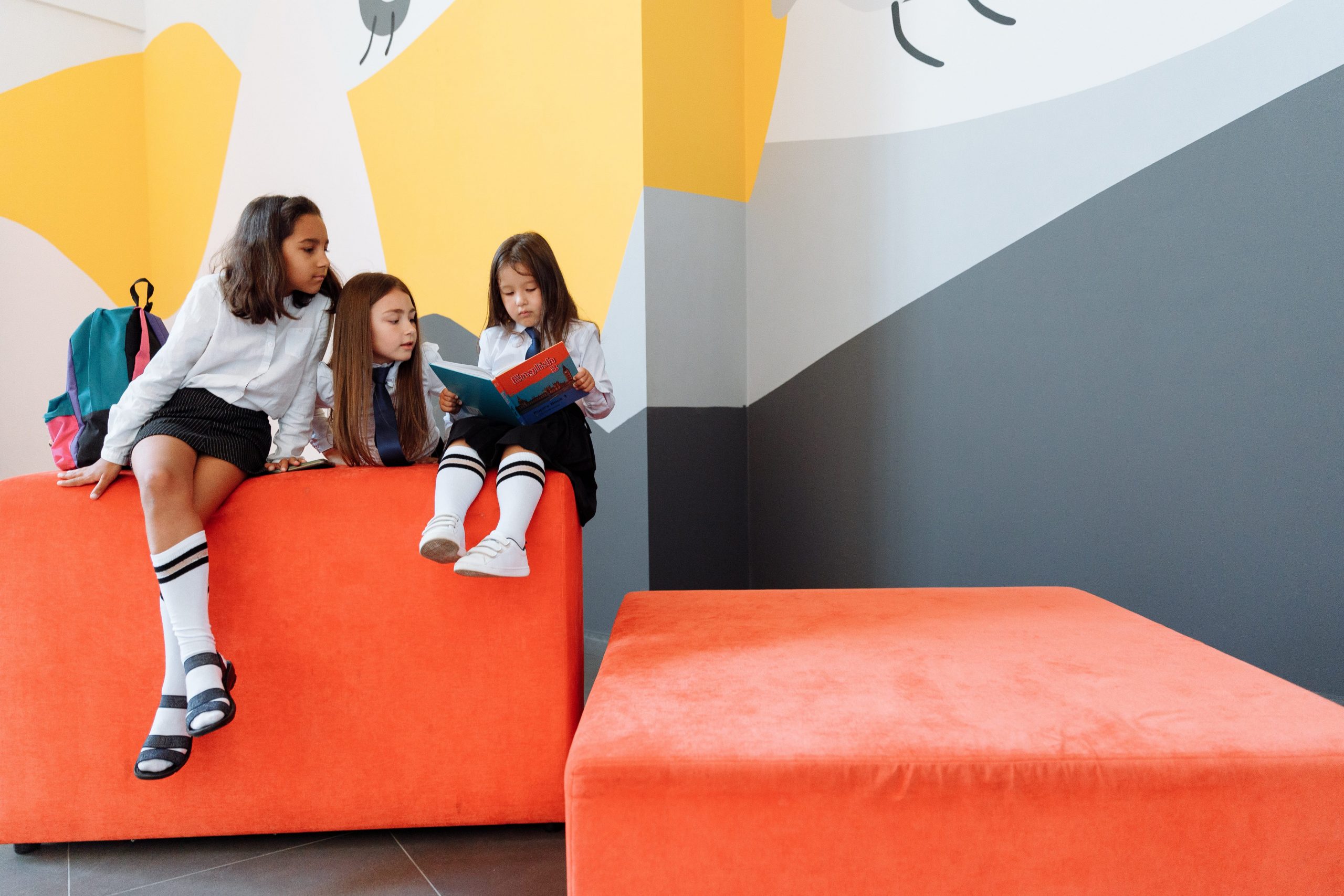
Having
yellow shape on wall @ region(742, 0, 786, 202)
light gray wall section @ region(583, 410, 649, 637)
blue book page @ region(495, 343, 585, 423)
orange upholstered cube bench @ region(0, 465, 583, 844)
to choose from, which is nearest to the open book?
blue book page @ region(495, 343, 585, 423)

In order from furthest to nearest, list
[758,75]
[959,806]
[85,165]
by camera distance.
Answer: [85,165]
[758,75]
[959,806]

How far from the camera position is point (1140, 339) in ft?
6.76

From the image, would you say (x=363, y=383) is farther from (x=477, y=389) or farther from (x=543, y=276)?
(x=543, y=276)

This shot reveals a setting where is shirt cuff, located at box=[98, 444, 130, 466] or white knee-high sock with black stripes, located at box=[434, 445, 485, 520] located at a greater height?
shirt cuff, located at box=[98, 444, 130, 466]

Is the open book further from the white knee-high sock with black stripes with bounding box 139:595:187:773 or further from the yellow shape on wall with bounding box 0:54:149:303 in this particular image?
the yellow shape on wall with bounding box 0:54:149:303

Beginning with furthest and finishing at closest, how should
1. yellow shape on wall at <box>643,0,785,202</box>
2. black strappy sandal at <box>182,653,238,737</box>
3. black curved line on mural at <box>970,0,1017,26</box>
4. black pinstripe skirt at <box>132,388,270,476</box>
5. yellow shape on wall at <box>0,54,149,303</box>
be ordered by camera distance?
yellow shape on wall at <box>0,54,149,303</box>
yellow shape on wall at <box>643,0,785,202</box>
black curved line on mural at <box>970,0,1017,26</box>
black pinstripe skirt at <box>132,388,270,476</box>
black strappy sandal at <box>182,653,238,737</box>

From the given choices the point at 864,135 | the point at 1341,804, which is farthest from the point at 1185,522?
the point at 864,135

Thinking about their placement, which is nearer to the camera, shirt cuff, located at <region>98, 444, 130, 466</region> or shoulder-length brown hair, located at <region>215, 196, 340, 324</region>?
shirt cuff, located at <region>98, 444, 130, 466</region>

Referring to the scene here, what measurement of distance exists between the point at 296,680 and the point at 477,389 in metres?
0.62

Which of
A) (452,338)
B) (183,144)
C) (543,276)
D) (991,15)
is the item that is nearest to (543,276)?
(543,276)

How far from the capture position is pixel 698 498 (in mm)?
2795

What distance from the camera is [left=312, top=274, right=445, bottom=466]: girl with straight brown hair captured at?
1.76 metres

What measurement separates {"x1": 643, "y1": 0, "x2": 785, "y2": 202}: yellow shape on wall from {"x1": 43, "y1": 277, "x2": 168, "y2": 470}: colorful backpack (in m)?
1.44

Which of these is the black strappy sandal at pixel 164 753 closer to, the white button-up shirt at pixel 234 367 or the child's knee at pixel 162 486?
the child's knee at pixel 162 486
